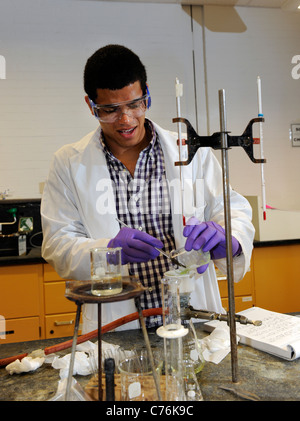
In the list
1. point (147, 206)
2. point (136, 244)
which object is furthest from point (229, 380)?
point (147, 206)

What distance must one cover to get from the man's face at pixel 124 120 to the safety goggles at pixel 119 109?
0.6 inches

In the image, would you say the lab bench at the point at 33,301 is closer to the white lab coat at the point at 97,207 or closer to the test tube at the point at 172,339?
the white lab coat at the point at 97,207

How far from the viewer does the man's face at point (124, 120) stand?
170 cm

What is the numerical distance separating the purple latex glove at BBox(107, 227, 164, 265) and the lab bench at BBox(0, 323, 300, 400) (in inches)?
14.3

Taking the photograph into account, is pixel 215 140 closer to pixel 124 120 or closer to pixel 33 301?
pixel 124 120

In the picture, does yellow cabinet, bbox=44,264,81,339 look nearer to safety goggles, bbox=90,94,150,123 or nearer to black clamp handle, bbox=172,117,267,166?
safety goggles, bbox=90,94,150,123

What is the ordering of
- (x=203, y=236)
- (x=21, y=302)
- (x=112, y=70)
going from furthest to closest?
1. (x=21, y=302)
2. (x=112, y=70)
3. (x=203, y=236)

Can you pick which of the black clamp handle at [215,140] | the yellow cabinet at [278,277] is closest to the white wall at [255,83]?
the yellow cabinet at [278,277]

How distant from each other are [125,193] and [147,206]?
0.13 metres

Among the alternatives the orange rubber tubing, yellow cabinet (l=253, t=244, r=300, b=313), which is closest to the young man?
the orange rubber tubing

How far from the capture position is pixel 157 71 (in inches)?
171

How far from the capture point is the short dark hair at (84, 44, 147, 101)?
169 centimetres

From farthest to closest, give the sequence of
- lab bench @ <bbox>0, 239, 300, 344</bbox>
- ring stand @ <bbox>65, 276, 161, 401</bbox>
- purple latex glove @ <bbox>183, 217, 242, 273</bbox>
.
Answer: lab bench @ <bbox>0, 239, 300, 344</bbox> → purple latex glove @ <bbox>183, 217, 242, 273</bbox> → ring stand @ <bbox>65, 276, 161, 401</bbox>
